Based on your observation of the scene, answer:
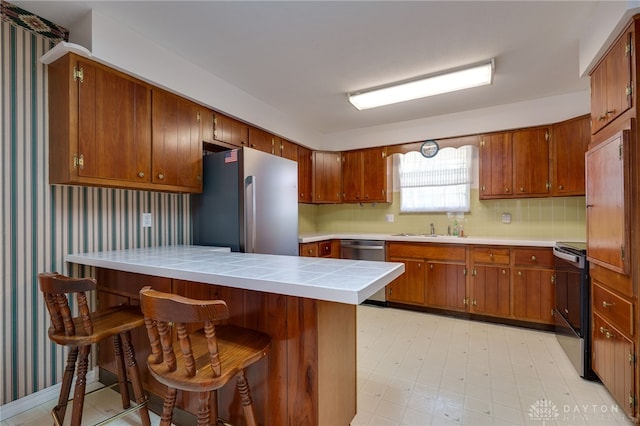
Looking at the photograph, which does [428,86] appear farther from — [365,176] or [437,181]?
[365,176]

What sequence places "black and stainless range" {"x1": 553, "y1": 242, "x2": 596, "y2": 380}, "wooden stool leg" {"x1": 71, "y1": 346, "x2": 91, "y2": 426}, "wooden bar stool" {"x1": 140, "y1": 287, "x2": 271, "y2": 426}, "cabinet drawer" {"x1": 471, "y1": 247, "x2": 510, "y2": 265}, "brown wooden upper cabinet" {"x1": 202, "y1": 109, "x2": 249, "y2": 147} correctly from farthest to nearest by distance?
"cabinet drawer" {"x1": 471, "y1": 247, "x2": 510, "y2": 265} → "brown wooden upper cabinet" {"x1": 202, "y1": 109, "x2": 249, "y2": 147} → "black and stainless range" {"x1": 553, "y1": 242, "x2": 596, "y2": 380} → "wooden stool leg" {"x1": 71, "y1": 346, "x2": 91, "y2": 426} → "wooden bar stool" {"x1": 140, "y1": 287, "x2": 271, "y2": 426}

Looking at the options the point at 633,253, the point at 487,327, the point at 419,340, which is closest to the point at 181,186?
the point at 419,340

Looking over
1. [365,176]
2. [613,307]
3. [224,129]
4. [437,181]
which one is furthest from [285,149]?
[613,307]

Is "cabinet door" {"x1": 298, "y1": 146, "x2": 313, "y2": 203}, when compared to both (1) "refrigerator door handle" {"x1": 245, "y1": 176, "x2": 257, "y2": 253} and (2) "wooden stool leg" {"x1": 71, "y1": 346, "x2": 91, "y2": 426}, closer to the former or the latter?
(1) "refrigerator door handle" {"x1": 245, "y1": 176, "x2": 257, "y2": 253}

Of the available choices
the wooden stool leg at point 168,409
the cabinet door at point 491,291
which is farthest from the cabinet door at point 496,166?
the wooden stool leg at point 168,409

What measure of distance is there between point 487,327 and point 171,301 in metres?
3.26

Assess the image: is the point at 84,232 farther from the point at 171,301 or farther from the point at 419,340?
the point at 419,340

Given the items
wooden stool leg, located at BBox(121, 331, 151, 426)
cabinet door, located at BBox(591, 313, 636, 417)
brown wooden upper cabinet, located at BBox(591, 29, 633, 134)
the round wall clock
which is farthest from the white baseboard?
the round wall clock

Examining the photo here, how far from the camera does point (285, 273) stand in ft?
4.23

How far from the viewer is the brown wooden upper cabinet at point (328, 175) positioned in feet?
14.6

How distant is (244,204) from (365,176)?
7.74 ft

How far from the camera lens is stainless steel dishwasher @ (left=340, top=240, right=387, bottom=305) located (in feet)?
12.6

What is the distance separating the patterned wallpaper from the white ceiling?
0.90ft

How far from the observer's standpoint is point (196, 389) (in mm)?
1022
